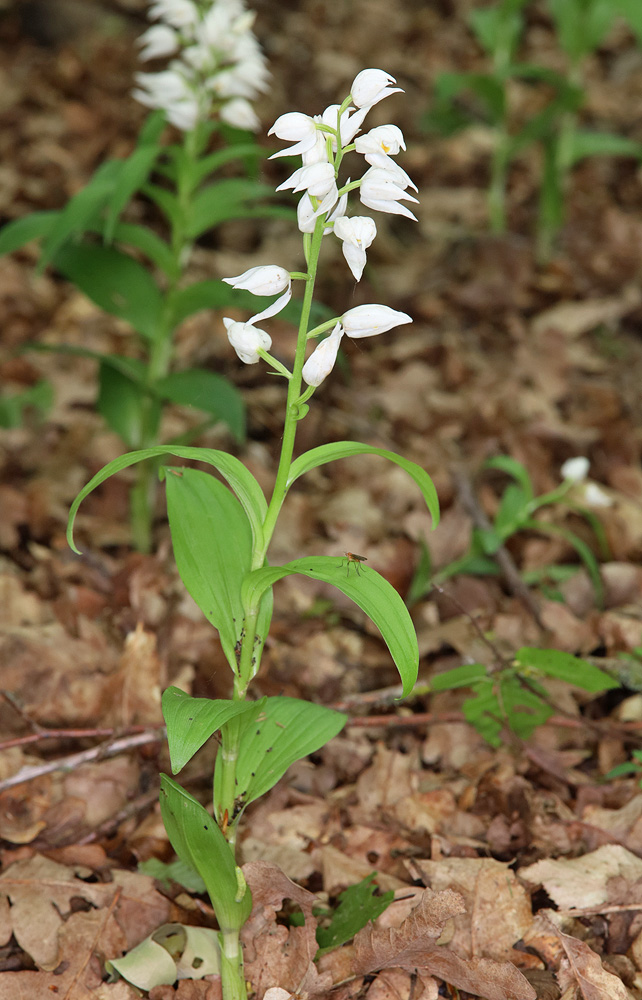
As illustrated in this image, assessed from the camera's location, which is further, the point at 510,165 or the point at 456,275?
the point at 510,165

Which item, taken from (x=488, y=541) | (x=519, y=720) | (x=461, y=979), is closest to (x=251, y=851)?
(x=461, y=979)

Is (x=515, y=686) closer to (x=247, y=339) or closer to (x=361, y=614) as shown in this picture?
(x=361, y=614)

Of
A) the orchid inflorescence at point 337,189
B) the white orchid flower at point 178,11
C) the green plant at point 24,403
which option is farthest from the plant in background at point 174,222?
the orchid inflorescence at point 337,189

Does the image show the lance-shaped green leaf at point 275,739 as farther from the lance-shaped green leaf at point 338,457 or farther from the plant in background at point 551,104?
the plant in background at point 551,104

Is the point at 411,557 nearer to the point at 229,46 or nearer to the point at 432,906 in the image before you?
the point at 432,906

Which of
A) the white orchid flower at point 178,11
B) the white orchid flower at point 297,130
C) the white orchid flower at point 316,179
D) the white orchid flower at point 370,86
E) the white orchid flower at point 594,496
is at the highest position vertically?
the white orchid flower at point 370,86

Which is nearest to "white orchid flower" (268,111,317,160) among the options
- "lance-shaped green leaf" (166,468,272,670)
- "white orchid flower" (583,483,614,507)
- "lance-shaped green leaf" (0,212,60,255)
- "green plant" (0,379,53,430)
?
"lance-shaped green leaf" (166,468,272,670)
